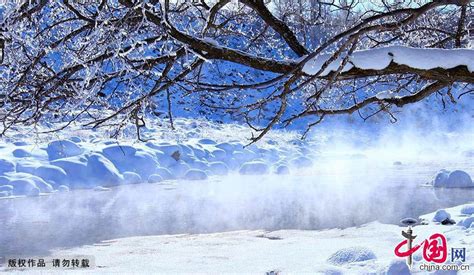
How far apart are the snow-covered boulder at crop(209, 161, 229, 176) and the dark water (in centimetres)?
217

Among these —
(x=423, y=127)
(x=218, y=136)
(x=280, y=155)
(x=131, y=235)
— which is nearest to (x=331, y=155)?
(x=280, y=155)

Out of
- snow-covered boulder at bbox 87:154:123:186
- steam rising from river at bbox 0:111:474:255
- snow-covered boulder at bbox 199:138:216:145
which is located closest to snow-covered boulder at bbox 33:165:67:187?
snow-covered boulder at bbox 87:154:123:186

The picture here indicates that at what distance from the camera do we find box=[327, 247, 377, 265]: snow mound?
6949 mm

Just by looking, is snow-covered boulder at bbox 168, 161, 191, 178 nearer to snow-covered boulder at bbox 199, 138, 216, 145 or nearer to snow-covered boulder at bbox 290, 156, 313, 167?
snow-covered boulder at bbox 199, 138, 216, 145

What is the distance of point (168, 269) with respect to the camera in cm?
715

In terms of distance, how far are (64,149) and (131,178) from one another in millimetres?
2511

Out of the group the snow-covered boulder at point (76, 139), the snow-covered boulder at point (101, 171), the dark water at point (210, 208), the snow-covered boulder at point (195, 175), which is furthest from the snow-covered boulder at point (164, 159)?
the snow-covered boulder at point (76, 139)

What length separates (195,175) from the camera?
17875 millimetres

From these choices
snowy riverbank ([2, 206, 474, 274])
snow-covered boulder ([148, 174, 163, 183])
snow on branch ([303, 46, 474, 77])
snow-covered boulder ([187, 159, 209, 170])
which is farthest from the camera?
snow-covered boulder ([187, 159, 209, 170])

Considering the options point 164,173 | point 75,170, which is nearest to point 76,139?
point 75,170

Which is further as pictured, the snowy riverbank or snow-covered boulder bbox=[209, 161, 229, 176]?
snow-covered boulder bbox=[209, 161, 229, 176]

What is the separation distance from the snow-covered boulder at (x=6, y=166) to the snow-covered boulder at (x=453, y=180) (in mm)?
11444

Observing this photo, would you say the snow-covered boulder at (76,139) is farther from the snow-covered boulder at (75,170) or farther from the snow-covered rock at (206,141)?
the snow-covered rock at (206,141)

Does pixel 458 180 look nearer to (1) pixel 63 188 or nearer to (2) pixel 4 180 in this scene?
(1) pixel 63 188
